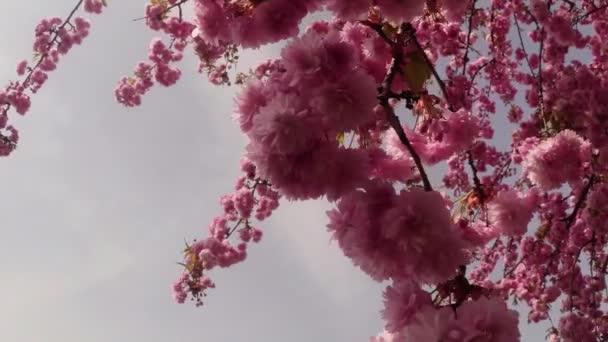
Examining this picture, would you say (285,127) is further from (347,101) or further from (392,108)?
(392,108)

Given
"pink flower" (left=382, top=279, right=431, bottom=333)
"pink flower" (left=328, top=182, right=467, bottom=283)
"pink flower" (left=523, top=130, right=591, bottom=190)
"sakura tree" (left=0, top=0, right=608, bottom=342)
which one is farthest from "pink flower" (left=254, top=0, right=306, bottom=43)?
"pink flower" (left=523, top=130, right=591, bottom=190)

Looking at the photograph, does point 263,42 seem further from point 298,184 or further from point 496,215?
point 496,215

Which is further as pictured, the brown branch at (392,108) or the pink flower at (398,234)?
the brown branch at (392,108)

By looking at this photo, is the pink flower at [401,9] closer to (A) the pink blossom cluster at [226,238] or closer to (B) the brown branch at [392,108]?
(B) the brown branch at [392,108]

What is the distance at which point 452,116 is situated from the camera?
6.95 feet

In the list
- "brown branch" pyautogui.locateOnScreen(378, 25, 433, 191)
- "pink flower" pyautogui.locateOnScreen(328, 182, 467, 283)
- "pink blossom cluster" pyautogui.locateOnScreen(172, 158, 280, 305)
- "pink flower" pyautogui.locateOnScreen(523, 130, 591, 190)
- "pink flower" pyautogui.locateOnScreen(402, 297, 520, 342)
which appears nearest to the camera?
"pink flower" pyautogui.locateOnScreen(402, 297, 520, 342)

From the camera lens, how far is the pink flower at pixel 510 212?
80.3 inches

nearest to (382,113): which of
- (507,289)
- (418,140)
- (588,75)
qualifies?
(418,140)

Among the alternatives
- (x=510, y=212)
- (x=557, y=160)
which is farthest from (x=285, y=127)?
(x=557, y=160)

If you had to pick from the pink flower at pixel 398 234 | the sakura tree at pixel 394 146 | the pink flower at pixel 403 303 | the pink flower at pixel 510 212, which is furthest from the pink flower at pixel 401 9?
the pink flower at pixel 403 303

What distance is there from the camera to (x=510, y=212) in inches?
81.9

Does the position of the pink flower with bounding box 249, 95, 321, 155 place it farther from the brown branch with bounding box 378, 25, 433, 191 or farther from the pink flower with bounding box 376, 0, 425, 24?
the pink flower with bounding box 376, 0, 425, 24

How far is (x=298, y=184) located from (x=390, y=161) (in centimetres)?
42

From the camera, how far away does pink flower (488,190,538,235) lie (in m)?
2.04
